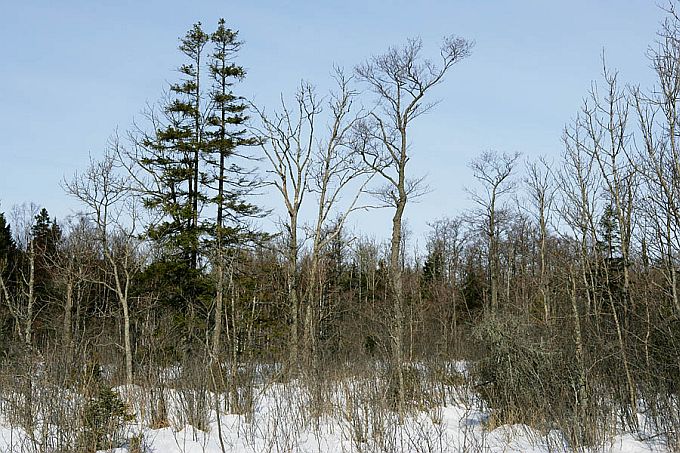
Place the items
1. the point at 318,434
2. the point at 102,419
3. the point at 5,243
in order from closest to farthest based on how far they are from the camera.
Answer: the point at 102,419 → the point at 318,434 → the point at 5,243

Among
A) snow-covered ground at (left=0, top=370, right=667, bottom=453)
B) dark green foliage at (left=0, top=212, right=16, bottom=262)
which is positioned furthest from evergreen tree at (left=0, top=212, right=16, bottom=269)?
snow-covered ground at (left=0, top=370, right=667, bottom=453)

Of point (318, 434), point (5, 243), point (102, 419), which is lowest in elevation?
point (318, 434)

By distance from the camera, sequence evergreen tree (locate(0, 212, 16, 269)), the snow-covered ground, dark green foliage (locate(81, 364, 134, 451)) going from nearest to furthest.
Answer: dark green foliage (locate(81, 364, 134, 451))
the snow-covered ground
evergreen tree (locate(0, 212, 16, 269))

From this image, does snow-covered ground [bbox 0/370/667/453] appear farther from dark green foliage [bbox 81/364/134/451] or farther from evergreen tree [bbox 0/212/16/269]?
evergreen tree [bbox 0/212/16/269]

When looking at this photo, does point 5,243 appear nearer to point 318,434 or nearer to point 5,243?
point 5,243

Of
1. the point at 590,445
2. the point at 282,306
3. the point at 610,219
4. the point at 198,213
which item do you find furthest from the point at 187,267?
the point at 590,445

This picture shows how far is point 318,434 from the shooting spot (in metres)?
10.7

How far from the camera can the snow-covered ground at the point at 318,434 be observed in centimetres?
916

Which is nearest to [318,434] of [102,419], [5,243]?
[102,419]

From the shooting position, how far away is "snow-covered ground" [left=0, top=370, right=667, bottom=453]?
9.16m

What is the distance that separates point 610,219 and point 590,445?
9699 millimetres

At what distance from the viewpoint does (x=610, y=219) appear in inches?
687

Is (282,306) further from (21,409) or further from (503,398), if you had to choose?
(21,409)

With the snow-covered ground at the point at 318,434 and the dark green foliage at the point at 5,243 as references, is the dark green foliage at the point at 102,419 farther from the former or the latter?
the dark green foliage at the point at 5,243
